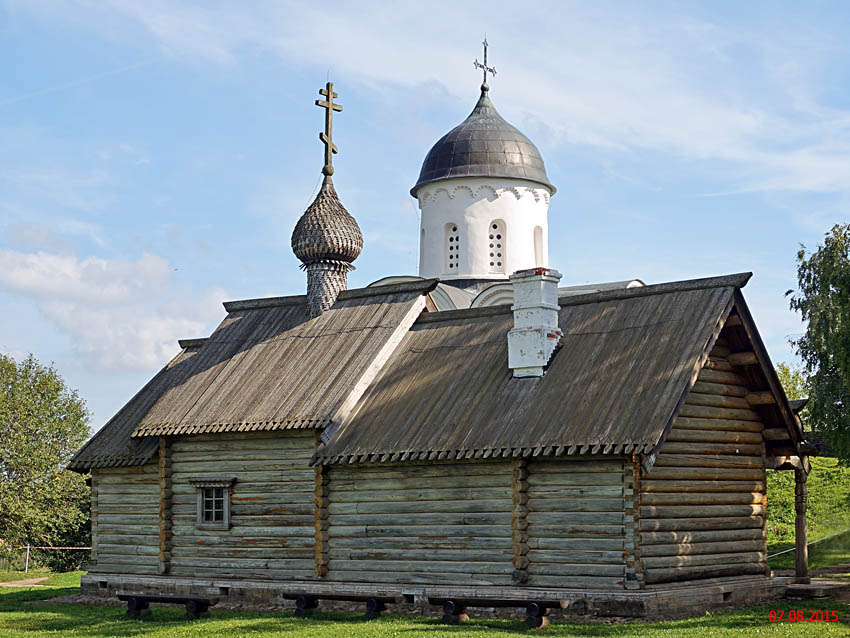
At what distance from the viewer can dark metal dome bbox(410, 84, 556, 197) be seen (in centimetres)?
3147

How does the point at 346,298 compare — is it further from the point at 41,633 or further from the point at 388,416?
the point at 41,633

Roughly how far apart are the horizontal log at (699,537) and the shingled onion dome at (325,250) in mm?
9073

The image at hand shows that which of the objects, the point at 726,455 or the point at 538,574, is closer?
the point at 538,574

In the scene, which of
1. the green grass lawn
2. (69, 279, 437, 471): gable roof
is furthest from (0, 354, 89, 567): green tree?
the green grass lawn

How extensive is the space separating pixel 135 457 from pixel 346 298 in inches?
204

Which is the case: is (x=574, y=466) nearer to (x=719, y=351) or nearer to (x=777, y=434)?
(x=719, y=351)

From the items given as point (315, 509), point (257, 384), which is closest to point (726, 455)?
point (315, 509)

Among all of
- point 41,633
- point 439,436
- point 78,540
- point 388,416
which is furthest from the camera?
point 78,540

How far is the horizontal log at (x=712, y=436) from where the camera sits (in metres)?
17.8

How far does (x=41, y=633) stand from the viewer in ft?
55.9

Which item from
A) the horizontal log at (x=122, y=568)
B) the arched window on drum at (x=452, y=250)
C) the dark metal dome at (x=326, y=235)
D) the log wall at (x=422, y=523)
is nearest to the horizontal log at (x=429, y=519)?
the log wall at (x=422, y=523)

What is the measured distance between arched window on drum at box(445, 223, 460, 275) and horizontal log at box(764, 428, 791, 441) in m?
13.2

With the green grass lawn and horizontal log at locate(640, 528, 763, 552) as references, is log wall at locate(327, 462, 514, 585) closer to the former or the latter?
the green grass lawn

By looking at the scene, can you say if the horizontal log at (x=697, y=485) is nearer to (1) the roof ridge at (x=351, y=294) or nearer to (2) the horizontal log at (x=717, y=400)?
(2) the horizontal log at (x=717, y=400)
